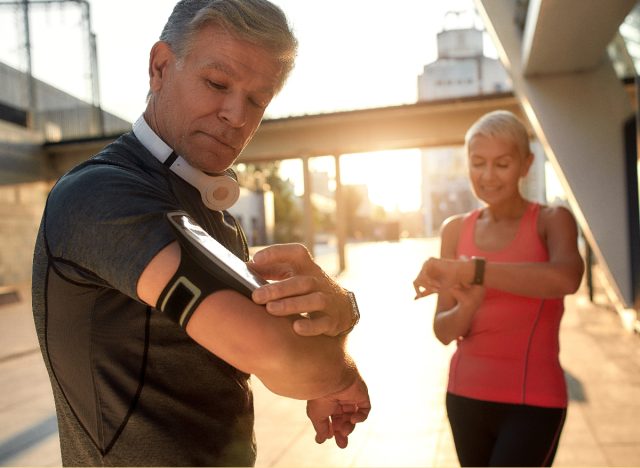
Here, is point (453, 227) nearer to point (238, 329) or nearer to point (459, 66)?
point (238, 329)

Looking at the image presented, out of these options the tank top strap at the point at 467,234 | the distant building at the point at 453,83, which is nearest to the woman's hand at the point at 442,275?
the tank top strap at the point at 467,234

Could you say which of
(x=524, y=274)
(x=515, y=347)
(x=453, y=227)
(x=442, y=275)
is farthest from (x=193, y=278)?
A: (x=453, y=227)

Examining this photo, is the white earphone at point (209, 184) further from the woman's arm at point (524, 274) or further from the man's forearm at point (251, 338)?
the woman's arm at point (524, 274)

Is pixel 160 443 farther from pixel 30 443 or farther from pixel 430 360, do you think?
pixel 430 360

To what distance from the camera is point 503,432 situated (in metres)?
2.23

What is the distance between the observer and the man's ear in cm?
136

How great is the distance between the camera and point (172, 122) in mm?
1377

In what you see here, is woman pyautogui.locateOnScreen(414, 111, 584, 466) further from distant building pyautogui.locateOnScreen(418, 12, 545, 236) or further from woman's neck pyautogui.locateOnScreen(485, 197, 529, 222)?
distant building pyautogui.locateOnScreen(418, 12, 545, 236)

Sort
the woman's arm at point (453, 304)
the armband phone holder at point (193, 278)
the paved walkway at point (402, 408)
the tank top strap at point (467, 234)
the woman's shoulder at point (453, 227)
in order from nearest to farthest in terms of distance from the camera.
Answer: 1. the armband phone holder at point (193, 278)
2. the woman's arm at point (453, 304)
3. the tank top strap at point (467, 234)
4. the woman's shoulder at point (453, 227)
5. the paved walkway at point (402, 408)

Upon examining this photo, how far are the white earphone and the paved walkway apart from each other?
10.9 ft

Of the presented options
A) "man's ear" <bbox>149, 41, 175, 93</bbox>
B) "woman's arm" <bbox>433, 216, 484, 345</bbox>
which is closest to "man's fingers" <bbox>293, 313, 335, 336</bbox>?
"man's ear" <bbox>149, 41, 175, 93</bbox>

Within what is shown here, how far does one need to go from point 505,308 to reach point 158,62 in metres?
1.59

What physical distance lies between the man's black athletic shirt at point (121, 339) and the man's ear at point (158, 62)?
159mm

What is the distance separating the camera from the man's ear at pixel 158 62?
53.6 inches
